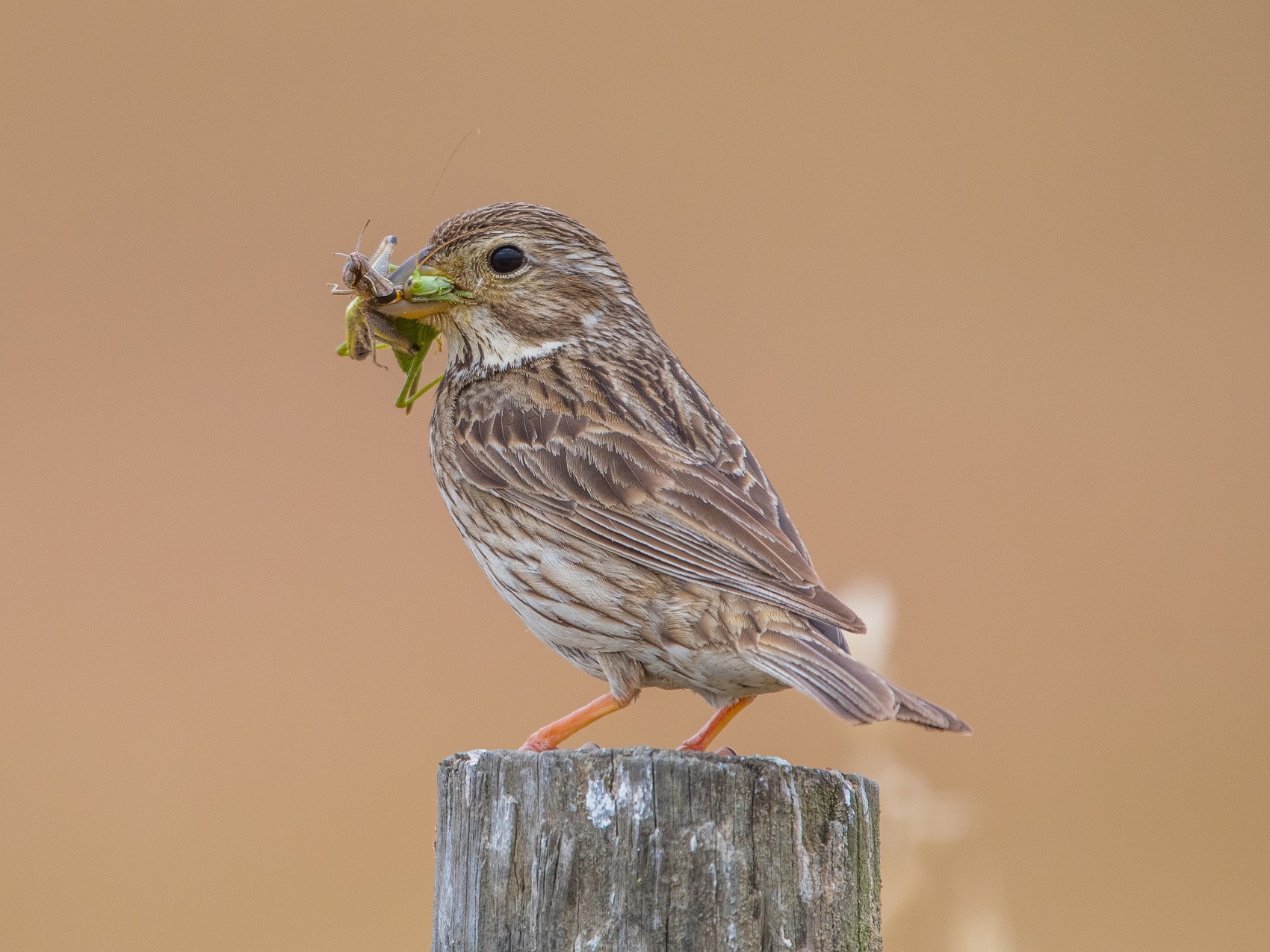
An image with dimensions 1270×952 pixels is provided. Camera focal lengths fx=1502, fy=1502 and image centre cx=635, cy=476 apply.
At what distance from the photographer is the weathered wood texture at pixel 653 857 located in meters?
2.88

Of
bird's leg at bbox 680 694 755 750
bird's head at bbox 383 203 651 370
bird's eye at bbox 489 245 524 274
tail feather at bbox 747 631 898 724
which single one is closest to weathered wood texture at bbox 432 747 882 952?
tail feather at bbox 747 631 898 724

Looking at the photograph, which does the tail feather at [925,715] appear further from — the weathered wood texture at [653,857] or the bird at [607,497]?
the weathered wood texture at [653,857]

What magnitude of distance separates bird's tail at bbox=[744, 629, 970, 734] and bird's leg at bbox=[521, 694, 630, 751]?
630mm

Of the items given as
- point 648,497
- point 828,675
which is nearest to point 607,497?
point 648,497

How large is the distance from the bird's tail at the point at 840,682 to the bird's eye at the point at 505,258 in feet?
5.86

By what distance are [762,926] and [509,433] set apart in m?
2.16

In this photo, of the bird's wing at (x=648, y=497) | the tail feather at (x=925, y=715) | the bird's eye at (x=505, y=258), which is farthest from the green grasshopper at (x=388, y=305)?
the tail feather at (x=925, y=715)

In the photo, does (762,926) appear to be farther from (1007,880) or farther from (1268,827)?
(1268,827)

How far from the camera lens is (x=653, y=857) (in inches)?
114

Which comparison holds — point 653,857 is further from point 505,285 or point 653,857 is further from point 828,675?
point 505,285

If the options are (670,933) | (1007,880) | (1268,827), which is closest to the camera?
(670,933)

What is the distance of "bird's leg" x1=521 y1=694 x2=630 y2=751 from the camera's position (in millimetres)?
4406

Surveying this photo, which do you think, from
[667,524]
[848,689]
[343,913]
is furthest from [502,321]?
[343,913]

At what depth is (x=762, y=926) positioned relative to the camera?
289 centimetres
